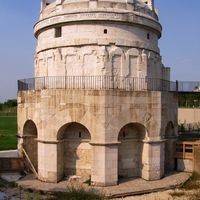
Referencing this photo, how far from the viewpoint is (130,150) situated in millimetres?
19016

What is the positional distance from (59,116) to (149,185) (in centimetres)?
606

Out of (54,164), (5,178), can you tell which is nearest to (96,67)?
(54,164)

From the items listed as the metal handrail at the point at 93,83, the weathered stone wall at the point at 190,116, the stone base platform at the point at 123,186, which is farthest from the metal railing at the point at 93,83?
the weathered stone wall at the point at 190,116

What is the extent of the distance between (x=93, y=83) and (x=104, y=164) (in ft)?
15.4

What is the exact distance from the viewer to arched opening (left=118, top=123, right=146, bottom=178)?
61.4 ft

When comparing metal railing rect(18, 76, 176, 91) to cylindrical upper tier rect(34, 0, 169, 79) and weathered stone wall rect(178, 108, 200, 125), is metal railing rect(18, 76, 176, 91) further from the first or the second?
weathered stone wall rect(178, 108, 200, 125)

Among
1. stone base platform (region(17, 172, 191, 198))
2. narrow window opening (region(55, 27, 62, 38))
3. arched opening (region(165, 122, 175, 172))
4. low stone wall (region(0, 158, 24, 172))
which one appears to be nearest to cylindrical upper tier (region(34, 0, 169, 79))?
narrow window opening (region(55, 27, 62, 38))

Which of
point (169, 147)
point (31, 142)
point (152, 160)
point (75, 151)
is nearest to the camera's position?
point (152, 160)

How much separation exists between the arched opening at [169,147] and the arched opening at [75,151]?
225 inches

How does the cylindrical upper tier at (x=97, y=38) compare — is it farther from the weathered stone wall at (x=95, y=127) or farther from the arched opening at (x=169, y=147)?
the arched opening at (x=169, y=147)

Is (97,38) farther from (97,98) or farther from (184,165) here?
(184,165)

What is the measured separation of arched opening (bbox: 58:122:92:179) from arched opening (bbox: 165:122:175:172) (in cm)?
571

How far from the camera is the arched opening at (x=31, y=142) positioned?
20.9m

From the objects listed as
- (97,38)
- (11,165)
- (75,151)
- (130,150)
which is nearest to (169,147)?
(130,150)
